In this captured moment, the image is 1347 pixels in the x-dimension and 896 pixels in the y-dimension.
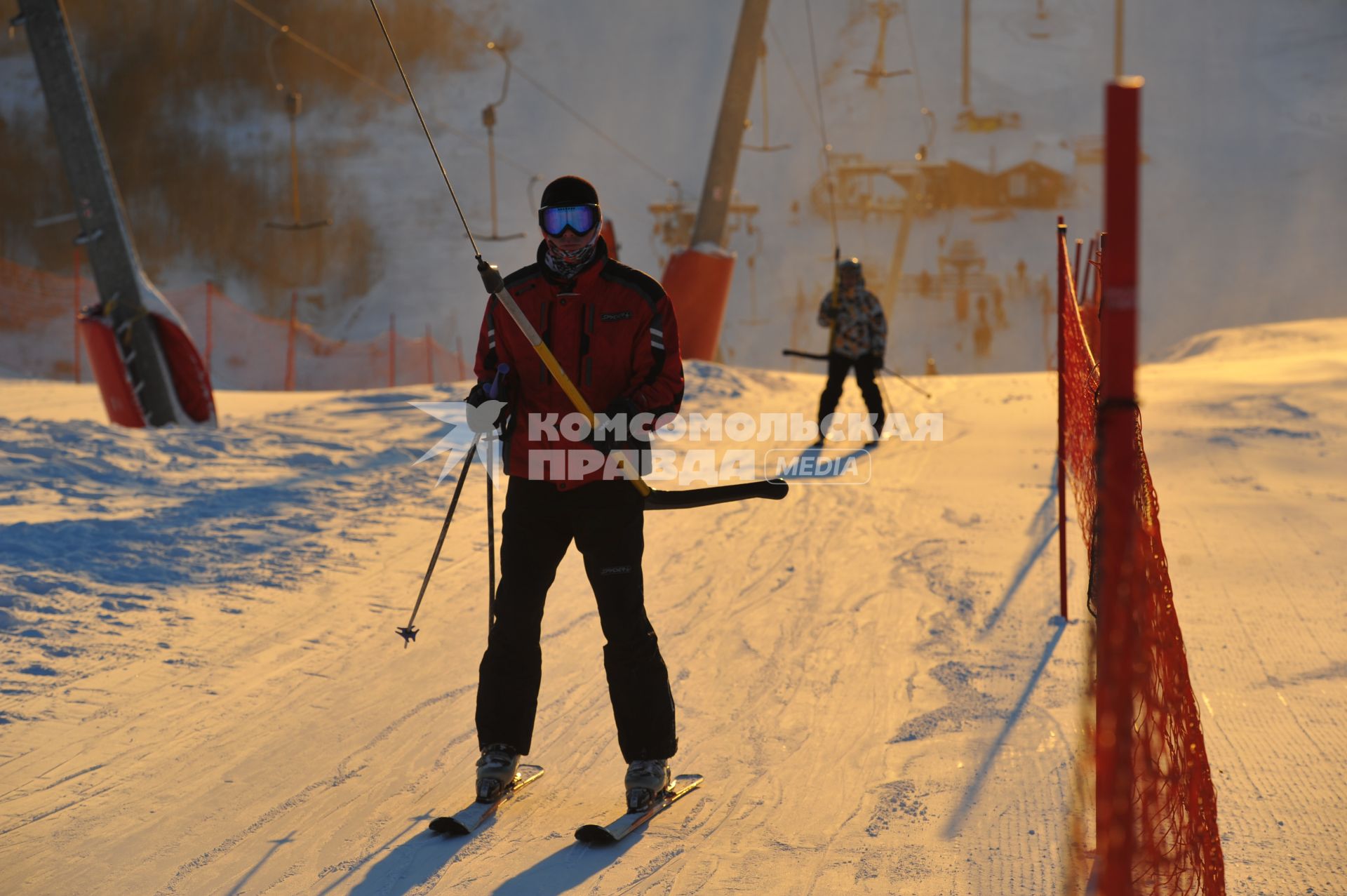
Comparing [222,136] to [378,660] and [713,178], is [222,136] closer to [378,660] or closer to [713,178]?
[713,178]

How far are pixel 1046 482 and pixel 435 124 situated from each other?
122 feet

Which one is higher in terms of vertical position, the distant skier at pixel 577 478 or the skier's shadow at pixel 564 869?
the distant skier at pixel 577 478

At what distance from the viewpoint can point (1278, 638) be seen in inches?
216

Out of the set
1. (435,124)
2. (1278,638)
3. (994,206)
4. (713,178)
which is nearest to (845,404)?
(713,178)

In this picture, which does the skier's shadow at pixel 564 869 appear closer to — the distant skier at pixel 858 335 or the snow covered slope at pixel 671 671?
the snow covered slope at pixel 671 671

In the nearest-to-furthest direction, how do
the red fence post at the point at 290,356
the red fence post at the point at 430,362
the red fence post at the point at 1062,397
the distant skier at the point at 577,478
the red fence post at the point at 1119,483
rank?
1. the red fence post at the point at 1119,483
2. the distant skier at the point at 577,478
3. the red fence post at the point at 1062,397
4. the red fence post at the point at 290,356
5. the red fence post at the point at 430,362

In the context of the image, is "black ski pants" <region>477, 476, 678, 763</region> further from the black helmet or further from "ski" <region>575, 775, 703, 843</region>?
the black helmet

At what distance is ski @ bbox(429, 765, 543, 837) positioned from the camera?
3680 mm

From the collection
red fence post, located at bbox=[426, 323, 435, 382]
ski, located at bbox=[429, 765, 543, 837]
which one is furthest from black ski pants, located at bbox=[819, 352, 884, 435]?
red fence post, located at bbox=[426, 323, 435, 382]

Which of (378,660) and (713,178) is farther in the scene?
(713,178)

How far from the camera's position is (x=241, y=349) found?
86.6 ft

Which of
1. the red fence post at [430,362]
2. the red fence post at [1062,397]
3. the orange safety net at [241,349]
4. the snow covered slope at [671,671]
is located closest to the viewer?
the snow covered slope at [671,671]

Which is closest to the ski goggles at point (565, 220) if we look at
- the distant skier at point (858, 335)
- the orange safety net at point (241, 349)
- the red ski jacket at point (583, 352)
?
the red ski jacket at point (583, 352)

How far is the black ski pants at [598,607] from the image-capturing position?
3752 mm
